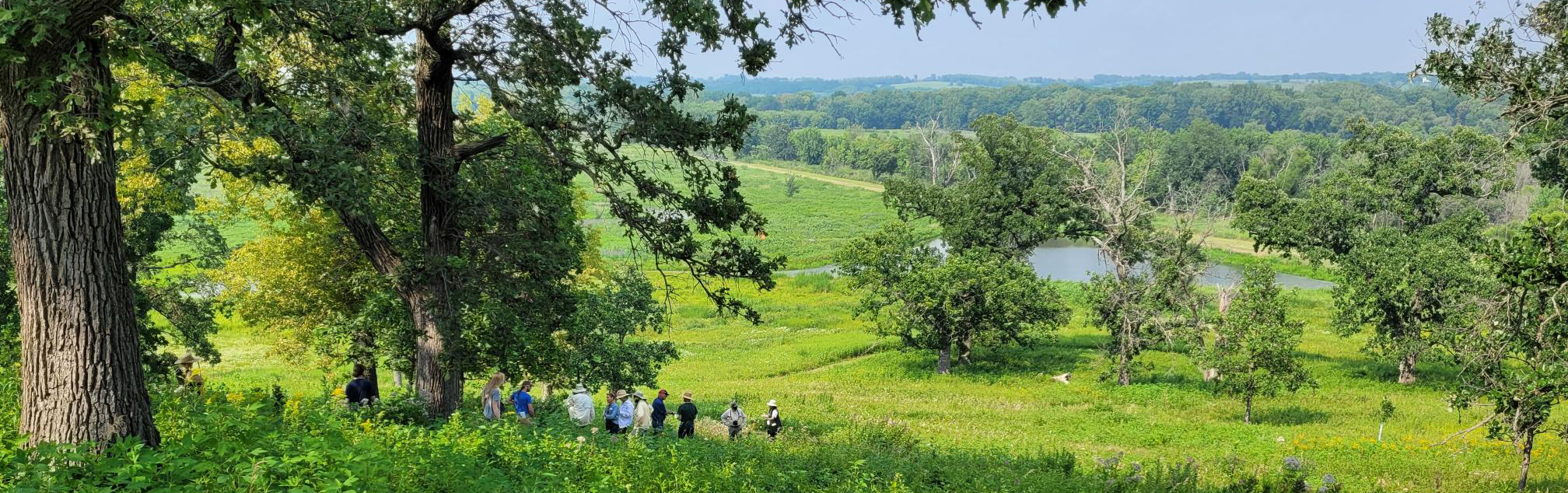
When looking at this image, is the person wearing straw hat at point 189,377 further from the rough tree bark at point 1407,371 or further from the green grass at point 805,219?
the green grass at point 805,219

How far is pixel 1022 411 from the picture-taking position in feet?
86.9

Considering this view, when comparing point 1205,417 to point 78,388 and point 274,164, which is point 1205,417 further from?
point 78,388

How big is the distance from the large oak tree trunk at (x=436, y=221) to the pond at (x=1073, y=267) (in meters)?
41.5

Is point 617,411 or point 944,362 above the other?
point 617,411

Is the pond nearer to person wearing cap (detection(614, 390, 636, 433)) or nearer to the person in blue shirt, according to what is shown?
person wearing cap (detection(614, 390, 636, 433))

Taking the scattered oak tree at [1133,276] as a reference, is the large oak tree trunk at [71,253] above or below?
above

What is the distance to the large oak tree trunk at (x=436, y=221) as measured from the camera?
11906mm

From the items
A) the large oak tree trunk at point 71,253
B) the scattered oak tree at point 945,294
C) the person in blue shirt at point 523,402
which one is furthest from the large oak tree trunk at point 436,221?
the scattered oak tree at point 945,294

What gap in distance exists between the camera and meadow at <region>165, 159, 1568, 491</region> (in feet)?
47.2

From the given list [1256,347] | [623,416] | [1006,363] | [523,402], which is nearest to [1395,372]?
[1256,347]

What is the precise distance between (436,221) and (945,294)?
22.3m

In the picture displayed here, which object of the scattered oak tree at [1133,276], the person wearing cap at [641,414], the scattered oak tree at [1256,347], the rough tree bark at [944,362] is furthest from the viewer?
the rough tree bark at [944,362]

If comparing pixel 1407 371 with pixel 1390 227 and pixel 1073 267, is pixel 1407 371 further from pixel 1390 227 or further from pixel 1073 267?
pixel 1073 267

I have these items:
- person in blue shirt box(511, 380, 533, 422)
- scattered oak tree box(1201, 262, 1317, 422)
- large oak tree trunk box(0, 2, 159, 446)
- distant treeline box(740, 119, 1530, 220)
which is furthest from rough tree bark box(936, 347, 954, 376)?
distant treeline box(740, 119, 1530, 220)
